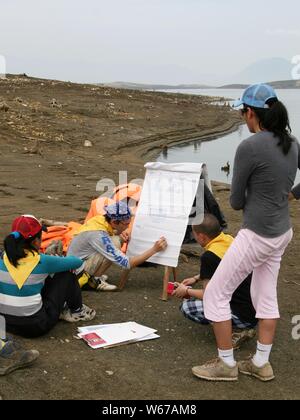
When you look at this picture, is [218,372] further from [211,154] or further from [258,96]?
[211,154]

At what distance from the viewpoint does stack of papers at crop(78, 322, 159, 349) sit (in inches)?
180

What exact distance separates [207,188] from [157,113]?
90.8 ft

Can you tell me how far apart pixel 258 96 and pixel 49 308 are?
2.38 meters

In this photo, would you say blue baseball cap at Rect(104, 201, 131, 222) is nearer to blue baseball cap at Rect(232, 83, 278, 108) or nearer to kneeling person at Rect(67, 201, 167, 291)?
kneeling person at Rect(67, 201, 167, 291)

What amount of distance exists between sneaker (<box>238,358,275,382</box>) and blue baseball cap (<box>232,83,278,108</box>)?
1875mm

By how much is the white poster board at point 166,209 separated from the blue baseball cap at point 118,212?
0.42 meters

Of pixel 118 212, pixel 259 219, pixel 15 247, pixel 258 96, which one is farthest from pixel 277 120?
pixel 118 212

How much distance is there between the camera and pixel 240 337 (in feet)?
15.2

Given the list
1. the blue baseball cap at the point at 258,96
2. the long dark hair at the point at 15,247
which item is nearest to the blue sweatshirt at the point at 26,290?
the long dark hair at the point at 15,247

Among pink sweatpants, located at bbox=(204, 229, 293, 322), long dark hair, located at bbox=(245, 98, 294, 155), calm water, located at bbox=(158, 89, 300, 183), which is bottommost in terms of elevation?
calm water, located at bbox=(158, 89, 300, 183)

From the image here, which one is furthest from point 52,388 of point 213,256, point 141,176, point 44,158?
point 44,158

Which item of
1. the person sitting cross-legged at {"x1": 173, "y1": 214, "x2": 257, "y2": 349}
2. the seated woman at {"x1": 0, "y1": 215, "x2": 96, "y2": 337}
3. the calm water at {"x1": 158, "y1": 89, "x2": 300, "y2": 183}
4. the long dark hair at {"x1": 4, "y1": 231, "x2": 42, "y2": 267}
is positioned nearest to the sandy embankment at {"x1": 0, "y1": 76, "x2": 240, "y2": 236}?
the calm water at {"x1": 158, "y1": 89, "x2": 300, "y2": 183}

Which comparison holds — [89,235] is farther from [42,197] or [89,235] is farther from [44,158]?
[44,158]

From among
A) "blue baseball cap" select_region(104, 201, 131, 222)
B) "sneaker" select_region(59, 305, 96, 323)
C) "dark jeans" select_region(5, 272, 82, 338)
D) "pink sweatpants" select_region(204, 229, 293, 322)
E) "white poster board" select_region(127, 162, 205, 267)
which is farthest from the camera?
"white poster board" select_region(127, 162, 205, 267)
